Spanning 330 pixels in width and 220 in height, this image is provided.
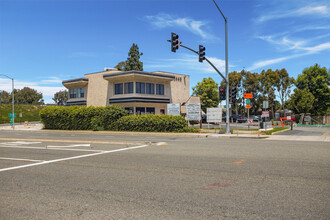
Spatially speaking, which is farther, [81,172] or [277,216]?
[81,172]

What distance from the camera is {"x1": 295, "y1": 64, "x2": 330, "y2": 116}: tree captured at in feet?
172

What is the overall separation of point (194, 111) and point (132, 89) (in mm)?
14330

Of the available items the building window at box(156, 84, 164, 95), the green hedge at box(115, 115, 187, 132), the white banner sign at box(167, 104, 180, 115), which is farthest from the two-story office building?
the white banner sign at box(167, 104, 180, 115)

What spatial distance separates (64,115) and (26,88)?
8888cm

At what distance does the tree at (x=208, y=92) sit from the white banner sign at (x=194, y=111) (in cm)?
2982

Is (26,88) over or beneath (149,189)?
over

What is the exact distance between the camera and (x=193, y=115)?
91.2ft

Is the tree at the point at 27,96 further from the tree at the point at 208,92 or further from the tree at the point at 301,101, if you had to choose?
the tree at the point at 301,101

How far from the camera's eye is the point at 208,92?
191 ft

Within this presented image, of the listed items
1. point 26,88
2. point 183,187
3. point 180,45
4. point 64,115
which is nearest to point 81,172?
point 183,187

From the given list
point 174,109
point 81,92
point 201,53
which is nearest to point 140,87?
point 174,109

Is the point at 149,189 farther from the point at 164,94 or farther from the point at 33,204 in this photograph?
the point at 164,94

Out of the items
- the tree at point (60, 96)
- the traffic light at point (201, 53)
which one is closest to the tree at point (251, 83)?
the traffic light at point (201, 53)

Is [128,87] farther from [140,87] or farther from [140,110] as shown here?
[140,110]
